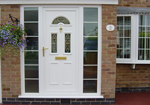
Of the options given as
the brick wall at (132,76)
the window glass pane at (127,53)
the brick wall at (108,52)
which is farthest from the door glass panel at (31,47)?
the window glass pane at (127,53)

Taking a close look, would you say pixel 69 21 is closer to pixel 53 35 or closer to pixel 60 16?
pixel 60 16

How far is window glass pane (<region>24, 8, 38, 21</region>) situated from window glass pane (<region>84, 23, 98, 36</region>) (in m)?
1.32

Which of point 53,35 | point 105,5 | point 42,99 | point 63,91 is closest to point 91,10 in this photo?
point 105,5

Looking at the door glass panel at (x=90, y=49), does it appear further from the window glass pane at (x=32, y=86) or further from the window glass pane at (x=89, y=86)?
the window glass pane at (x=32, y=86)

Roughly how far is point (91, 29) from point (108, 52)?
746mm

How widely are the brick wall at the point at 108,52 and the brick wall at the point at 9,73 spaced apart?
223 centimetres

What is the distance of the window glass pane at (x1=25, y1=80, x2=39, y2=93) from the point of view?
457 cm

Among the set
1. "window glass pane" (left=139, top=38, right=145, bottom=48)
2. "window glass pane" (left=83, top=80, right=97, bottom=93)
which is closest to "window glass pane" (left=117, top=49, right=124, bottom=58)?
"window glass pane" (left=139, top=38, right=145, bottom=48)

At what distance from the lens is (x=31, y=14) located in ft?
14.7

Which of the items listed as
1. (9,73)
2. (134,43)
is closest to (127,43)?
(134,43)

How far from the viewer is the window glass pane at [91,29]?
4.51 m

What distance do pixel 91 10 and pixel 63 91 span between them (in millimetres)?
2248

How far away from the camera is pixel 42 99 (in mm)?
4539

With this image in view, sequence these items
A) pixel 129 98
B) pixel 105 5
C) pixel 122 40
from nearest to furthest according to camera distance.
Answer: pixel 105 5 → pixel 129 98 → pixel 122 40
